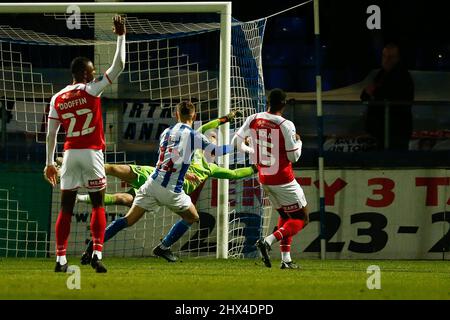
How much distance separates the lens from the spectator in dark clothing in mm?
16422

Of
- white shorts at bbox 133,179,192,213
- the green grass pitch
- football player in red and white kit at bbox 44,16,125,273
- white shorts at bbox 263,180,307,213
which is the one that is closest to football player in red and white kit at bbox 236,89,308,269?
white shorts at bbox 263,180,307,213

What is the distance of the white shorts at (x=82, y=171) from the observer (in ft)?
38.0

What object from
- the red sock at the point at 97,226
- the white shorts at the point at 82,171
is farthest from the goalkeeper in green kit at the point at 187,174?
the white shorts at the point at 82,171

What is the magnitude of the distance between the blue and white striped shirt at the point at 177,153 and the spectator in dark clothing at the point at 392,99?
376cm

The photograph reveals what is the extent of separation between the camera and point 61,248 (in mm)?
11633

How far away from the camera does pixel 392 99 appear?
697 inches

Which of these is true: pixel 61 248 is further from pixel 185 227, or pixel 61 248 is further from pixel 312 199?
pixel 312 199

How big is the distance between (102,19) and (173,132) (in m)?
2.89

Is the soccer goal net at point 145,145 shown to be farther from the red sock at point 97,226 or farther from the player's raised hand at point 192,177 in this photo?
the red sock at point 97,226

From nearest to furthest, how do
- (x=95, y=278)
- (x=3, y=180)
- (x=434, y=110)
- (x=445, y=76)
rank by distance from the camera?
(x=95, y=278) < (x=3, y=180) < (x=434, y=110) < (x=445, y=76)

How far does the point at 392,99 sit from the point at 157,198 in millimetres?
5425

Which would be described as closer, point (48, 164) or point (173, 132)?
point (48, 164)

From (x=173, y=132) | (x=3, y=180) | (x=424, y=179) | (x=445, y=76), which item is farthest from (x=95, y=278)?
(x=445, y=76)

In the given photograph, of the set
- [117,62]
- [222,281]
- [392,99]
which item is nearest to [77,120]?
[117,62]
